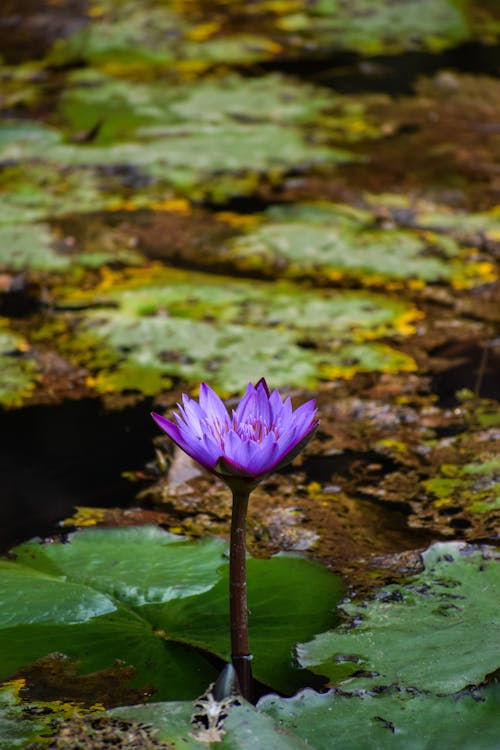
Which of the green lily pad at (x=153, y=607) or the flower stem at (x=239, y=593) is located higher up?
the flower stem at (x=239, y=593)

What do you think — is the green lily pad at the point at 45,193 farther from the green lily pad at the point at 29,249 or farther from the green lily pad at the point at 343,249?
the green lily pad at the point at 343,249

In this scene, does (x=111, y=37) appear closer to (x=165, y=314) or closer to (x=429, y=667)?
(x=165, y=314)

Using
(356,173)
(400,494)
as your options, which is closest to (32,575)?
(400,494)

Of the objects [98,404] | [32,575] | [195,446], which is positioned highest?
[195,446]

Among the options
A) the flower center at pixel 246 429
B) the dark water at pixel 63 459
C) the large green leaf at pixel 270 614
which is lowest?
the dark water at pixel 63 459

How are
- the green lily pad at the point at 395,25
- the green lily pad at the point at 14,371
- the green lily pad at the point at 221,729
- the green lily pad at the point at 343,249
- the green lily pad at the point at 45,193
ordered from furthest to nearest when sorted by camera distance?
the green lily pad at the point at 395,25 < the green lily pad at the point at 45,193 < the green lily pad at the point at 343,249 < the green lily pad at the point at 14,371 < the green lily pad at the point at 221,729

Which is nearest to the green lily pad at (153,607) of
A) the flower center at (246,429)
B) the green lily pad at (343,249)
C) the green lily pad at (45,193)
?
the flower center at (246,429)

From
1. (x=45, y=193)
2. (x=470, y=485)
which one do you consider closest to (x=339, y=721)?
(x=470, y=485)
